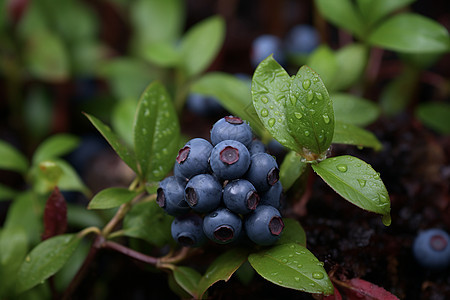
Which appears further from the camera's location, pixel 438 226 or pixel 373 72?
pixel 373 72

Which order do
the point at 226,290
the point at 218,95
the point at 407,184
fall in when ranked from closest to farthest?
the point at 226,290, the point at 218,95, the point at 407,184

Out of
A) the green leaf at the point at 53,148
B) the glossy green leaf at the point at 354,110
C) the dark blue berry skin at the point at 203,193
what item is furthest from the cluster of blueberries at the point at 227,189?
the green leaf at the point at 53,148

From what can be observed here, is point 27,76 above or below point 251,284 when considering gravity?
above

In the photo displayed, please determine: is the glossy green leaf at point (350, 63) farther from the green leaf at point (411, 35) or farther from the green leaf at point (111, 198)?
the green leaf at point (111, 198)

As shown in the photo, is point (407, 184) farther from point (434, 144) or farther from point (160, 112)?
point (160, 112)

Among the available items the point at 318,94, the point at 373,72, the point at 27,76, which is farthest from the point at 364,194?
the point at 27,76

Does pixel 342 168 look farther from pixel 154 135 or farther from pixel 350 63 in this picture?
pixel 350 63
